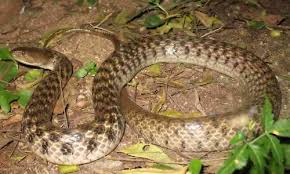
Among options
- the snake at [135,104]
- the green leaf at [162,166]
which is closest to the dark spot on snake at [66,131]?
the snake at [135,104]

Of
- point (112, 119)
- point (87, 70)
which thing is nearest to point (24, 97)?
point (87, 70)

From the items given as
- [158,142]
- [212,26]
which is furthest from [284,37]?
[158,142]

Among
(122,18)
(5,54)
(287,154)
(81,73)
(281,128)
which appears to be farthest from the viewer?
(122,18)

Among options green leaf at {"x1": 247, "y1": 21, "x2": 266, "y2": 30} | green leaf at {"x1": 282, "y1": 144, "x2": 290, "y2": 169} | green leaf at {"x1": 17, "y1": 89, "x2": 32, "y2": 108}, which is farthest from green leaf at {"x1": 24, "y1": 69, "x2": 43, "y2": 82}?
green leaf at {"x1": 282, "y1": 144, "x2": 290, "y2": 169}

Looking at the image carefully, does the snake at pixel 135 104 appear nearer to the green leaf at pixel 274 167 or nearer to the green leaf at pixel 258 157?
the green leaf at pixel 274 167

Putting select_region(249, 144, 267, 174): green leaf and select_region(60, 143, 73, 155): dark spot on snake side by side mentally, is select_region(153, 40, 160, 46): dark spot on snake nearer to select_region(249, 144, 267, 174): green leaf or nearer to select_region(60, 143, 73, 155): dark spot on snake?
select_region(60, 143, 73, 155): dark spot on snake

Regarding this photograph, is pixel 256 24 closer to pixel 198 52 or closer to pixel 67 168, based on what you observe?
pixel 198 52

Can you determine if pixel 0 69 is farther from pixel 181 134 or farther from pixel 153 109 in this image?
pixel 181 134
